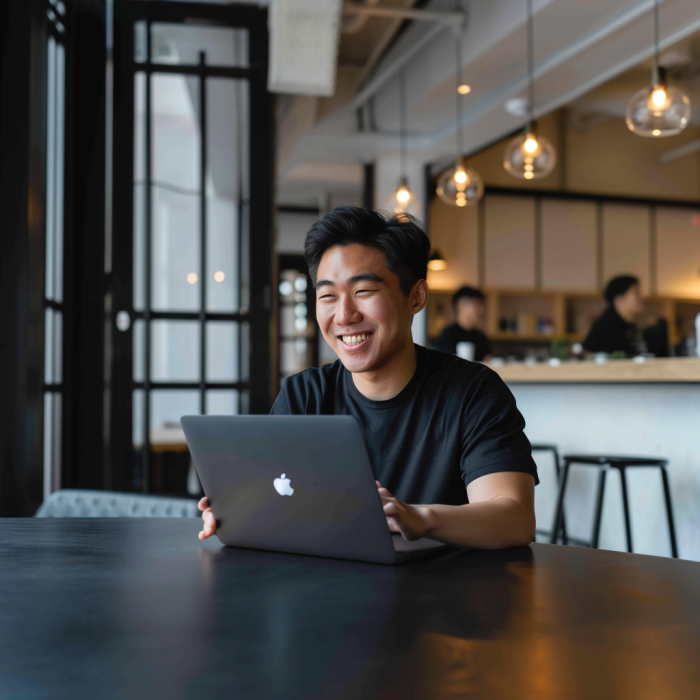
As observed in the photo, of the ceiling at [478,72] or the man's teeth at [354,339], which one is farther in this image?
the ceiling at [478,72]

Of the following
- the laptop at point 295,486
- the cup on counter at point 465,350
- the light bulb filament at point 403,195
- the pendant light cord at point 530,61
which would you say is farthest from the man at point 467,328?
the laptop at point 295,486

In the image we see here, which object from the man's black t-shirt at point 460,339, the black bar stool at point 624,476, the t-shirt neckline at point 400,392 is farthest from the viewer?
the man's black t-shirt at point 460,339

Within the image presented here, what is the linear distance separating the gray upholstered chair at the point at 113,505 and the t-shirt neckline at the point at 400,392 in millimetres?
459

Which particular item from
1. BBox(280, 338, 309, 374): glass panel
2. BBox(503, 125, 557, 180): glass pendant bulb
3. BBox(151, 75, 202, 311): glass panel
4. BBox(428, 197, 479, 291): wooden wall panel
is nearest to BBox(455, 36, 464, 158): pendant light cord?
BBox(503, 125, 557, 180): glass pendant bulb

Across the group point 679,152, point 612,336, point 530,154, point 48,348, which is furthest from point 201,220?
point 679,152

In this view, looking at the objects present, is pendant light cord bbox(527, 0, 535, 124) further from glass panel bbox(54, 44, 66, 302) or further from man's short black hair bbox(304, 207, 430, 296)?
man's short black hair bbox(304, 207, 430, 296)

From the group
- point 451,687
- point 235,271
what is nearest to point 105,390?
point 235,271

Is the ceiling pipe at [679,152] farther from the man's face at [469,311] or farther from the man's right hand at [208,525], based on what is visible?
the man's right hand at [208,525]

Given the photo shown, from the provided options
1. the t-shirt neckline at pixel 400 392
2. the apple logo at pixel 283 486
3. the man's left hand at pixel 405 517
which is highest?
the t-shirt neckline at pixel 400 392

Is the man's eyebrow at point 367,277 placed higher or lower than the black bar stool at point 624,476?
higher

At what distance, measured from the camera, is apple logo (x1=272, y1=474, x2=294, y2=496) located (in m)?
1.07

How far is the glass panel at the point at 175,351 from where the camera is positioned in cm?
351

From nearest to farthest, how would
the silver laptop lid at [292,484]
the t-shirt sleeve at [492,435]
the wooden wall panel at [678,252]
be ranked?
the silver laptop lid at [292,484] < the t-shirt sleeve at [492,435] < the wooden wall panel at [678,252]

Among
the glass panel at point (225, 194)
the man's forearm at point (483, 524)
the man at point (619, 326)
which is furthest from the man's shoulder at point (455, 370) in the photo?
the man at point (619, 326)
